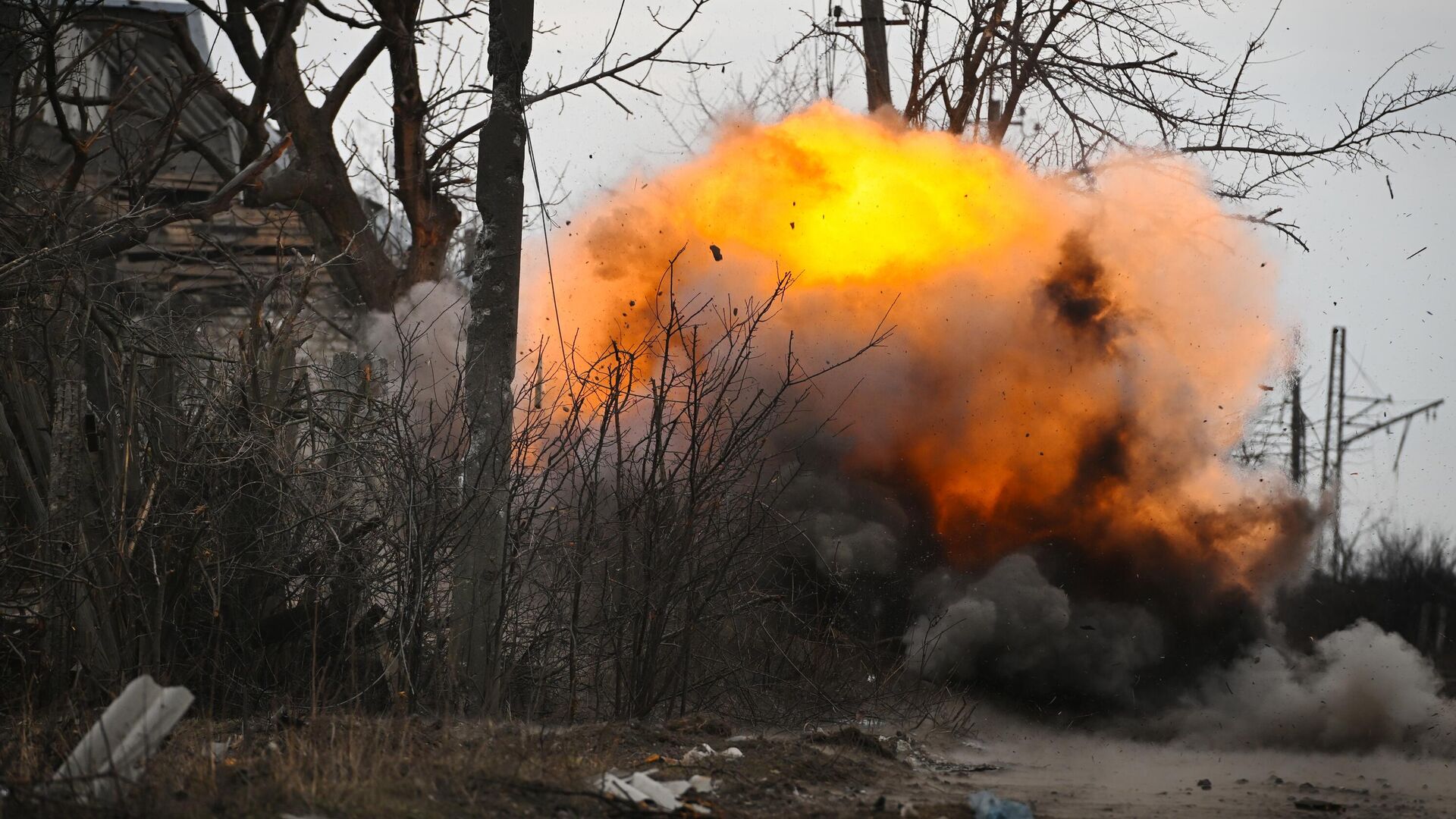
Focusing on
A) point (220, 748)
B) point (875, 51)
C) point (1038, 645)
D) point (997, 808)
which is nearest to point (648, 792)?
point (997, 808)

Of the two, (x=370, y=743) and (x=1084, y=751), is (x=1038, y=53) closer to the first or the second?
(x=1084, y=751)

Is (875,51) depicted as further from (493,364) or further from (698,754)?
(698,754)

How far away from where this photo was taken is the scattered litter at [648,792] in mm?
6352

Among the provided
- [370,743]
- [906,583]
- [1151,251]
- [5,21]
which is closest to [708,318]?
[906,583]

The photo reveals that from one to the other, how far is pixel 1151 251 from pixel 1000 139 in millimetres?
6688

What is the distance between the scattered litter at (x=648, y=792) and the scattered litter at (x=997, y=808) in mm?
1536

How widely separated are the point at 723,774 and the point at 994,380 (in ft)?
27.2

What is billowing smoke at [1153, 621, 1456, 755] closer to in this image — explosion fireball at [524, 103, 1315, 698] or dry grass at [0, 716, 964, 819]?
explosion fireball at [524, 103, 1315, 698]

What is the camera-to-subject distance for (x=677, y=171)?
15695mm

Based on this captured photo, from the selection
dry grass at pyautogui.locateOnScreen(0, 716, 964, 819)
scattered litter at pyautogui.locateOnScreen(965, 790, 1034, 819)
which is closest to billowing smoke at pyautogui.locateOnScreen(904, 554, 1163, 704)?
dry grass at pyautogui.locateOnScreen(0, 716, 964, 819)

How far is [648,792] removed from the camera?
21.4 feet

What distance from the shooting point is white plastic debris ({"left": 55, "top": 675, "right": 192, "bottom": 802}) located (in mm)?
5504

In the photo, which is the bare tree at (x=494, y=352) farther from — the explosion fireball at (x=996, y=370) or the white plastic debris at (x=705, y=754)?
the explosion fireball at (x=996, y=370)

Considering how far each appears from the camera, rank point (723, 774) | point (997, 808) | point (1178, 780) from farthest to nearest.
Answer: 1. point (1178, 780)
2. point (723, 774)
3. point (997, 808)
